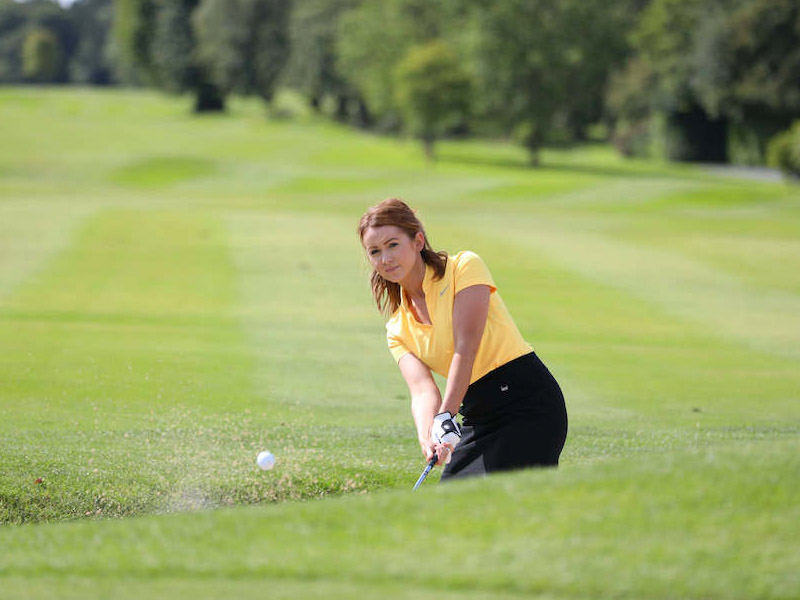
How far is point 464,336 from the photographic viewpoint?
5305mm

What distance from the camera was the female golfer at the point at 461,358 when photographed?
5.32 m

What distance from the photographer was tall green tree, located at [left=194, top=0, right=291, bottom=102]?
268 feet

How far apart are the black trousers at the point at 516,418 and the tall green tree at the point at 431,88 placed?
2203 inches

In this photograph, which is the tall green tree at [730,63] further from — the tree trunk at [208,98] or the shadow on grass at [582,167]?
the tree trunk at [208,98]

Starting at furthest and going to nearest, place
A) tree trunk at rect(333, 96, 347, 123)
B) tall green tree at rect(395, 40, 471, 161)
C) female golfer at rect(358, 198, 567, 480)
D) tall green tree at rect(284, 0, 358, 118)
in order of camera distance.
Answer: tree trunk at rect(333, 96, 347, 123), tall green tree at rect(284, 0, 358, 118), tall green tree at rect(395, 40, 471, 161), female golfer at rect(358, 198, 567, 480)

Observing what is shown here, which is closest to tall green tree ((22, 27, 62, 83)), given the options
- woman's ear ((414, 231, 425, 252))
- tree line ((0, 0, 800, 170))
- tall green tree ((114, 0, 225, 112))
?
tall green tree ((114, 0, 225, 112))

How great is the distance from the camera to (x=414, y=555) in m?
4.17

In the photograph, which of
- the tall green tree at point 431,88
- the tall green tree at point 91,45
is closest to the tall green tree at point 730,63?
the tall green tree at point 431,88

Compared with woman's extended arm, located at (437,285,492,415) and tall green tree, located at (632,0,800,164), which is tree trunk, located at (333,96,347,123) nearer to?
tall green tree, located at (632,0,800,164)

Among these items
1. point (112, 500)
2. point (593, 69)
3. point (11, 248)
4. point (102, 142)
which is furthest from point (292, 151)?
point (112, 500)

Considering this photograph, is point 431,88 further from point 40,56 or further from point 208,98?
point 40,56

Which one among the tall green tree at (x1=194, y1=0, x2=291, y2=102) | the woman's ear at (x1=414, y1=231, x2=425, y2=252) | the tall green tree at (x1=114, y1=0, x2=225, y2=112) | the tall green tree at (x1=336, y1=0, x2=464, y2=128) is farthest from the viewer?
the tall green tree at (x1=114, y1=0, x2=225, y2=112)

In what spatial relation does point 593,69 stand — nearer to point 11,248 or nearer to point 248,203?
point 248,203

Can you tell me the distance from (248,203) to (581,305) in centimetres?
2033
